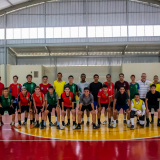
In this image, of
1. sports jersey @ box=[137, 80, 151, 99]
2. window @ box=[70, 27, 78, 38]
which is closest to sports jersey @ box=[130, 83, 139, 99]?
sports jersey @ box=[137, 80, 151, 99]

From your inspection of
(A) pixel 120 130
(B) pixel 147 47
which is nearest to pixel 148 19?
(B) pixel 147 47

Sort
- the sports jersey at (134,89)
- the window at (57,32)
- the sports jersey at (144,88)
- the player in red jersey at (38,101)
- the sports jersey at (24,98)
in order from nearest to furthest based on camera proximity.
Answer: the player in red jersey at (38,101) < the sports jersey at (24,98) < the sports jersey at (144,88) < the sports jersey at (134,89) < the window at (57,32)

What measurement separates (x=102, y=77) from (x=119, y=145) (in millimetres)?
16070

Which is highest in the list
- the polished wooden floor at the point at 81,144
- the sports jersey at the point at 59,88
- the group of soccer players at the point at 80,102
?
the sports jersey at the point at 59,88

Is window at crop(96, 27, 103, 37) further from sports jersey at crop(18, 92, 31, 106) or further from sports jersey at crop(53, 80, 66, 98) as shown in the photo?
sports jersey at crop(18, 92, 31, 106)

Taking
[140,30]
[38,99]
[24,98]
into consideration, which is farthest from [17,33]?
[38,99]

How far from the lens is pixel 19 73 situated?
1856cm

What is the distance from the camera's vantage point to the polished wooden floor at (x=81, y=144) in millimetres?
3787

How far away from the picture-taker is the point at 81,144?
4.55 meters

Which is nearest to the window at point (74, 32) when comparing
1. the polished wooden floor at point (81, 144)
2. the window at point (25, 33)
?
the window at point (25, 33)

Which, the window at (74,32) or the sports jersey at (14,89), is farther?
the window at (74,32)

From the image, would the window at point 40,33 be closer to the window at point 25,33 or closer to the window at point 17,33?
the window at point 25,33

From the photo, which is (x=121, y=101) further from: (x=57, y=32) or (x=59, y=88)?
(x=57, y=32)

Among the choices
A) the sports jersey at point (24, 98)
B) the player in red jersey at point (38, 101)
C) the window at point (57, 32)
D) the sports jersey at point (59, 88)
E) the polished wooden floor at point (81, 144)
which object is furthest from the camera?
the window at point (57, 32)
